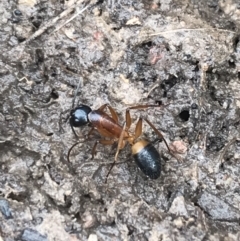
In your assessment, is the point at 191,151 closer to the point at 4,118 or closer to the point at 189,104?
the point at 189,104

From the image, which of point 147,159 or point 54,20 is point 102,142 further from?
point 54,20

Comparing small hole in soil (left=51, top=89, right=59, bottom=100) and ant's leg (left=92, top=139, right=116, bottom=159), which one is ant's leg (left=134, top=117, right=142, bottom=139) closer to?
ant's leg (left=92, top=139, right=116, bottom=159)

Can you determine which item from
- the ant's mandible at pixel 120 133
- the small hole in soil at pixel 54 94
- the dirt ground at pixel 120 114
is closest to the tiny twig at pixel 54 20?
the dirt ground at pixel 120 114

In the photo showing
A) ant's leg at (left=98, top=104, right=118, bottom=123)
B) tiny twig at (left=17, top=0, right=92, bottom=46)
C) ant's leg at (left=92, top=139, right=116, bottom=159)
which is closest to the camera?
ant's leg at (left=92, top=139, right=116, bottom=159)

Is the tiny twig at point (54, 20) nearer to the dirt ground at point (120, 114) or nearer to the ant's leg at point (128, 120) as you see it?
the dirt ground at point (120, 114)

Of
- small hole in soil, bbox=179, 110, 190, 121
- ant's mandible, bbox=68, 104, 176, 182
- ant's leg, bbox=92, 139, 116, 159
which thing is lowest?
ant's leg, bbox=92, 139, 116, 159

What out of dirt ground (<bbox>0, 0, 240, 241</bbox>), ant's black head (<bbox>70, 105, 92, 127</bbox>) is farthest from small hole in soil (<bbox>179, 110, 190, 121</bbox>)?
ant's black head (<bbox>70, 105, 92, 127</bbox>)

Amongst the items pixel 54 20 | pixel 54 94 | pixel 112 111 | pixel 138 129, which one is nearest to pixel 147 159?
pixel 138 129
